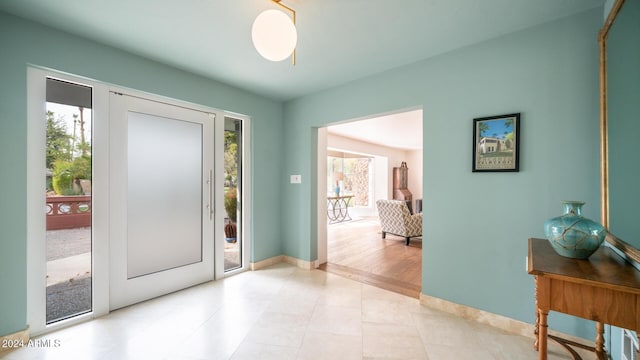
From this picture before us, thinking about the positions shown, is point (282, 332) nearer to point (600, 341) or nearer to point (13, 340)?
point (13, 340)

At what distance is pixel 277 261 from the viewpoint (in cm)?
387

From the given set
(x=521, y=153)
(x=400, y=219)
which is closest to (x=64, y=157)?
(x=521, y=153)

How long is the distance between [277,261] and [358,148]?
483 centimetres

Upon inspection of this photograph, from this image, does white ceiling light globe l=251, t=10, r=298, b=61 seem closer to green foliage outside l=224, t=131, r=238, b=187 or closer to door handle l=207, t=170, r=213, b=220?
door handle l=207, t=170, r=213, b=220

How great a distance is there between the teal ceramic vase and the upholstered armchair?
3537 mm

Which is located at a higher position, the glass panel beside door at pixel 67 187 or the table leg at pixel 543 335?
the glass panel beside door at pixel 67 187

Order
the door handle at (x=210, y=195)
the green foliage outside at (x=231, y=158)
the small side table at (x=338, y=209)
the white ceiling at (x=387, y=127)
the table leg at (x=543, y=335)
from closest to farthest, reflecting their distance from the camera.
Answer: the table leg at (x=543, y=335)
the door handle at (x=210, y=195)
the green foliage outside at (x=231, y=158)
the white ceiling at (x=387, y=127)
the small side table at (x=338, y=209)

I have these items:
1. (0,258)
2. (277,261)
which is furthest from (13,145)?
(277,261)

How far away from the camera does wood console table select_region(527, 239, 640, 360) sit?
101 centimetres

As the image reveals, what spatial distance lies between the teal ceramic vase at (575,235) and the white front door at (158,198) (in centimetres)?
318

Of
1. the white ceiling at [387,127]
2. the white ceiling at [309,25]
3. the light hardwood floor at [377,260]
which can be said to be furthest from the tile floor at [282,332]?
the white ceiling at [387,127]

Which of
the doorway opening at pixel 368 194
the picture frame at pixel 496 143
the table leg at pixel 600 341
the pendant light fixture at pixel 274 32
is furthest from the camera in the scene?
the doorway opening at pixel 368 194

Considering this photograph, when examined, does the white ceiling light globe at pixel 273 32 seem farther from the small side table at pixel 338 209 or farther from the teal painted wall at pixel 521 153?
the small side table at pixel 338 209

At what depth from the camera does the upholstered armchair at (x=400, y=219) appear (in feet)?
16.1
